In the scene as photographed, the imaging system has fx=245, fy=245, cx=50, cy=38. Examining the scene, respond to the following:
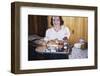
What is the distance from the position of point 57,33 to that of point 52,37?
4cm

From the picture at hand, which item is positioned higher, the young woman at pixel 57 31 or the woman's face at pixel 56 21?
the woman's face at pixel 56 21

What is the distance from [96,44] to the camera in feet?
5.74

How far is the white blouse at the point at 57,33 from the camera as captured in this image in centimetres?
160

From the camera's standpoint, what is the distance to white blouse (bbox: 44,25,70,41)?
1.60 metres

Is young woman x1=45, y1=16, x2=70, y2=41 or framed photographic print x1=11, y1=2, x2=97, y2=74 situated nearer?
framed photographic print x1=11, y1=2, x2=97, y2=74

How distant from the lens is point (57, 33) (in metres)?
1.63

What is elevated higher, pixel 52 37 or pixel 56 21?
pixel 56 21

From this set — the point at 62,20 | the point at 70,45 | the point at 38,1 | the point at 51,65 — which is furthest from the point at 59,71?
the point at 38,1

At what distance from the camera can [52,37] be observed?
63.5 inches

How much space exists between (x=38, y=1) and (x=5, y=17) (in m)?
0.24

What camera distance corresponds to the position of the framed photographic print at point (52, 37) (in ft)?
4.94

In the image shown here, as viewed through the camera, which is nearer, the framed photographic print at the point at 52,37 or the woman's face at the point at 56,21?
the framed photographic print at the point at 52,37

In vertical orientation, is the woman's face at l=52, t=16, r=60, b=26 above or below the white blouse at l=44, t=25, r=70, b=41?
above

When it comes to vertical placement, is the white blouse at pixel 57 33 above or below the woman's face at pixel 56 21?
below
